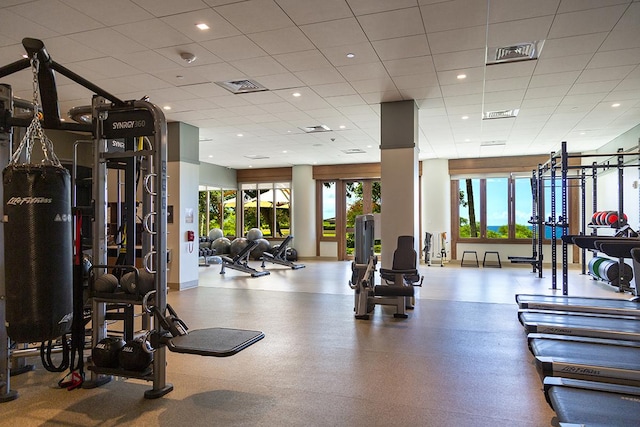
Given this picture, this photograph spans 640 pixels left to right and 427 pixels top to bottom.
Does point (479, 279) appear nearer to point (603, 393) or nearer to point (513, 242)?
point (513, 242)

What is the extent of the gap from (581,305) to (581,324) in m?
0.84

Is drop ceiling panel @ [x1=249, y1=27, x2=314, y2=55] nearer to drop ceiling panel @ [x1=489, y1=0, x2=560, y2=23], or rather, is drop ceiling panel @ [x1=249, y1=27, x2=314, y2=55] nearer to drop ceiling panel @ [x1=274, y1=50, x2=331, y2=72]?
drop ceiling panel @ [x1=274, y1=50, x2=331, y2=72]

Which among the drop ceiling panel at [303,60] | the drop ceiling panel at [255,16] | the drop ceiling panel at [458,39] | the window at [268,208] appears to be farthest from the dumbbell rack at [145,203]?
the window at [268,208]

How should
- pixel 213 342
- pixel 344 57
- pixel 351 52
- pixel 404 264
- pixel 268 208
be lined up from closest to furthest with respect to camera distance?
pixel 213 342
pixel 351 52
pixel 344 57
pixel 404 264
pixel 268 208

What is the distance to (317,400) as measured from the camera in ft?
9.80

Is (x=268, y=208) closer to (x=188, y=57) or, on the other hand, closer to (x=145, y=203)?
(x=188, y=57)

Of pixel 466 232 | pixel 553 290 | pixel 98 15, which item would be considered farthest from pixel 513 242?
pixel 98 15

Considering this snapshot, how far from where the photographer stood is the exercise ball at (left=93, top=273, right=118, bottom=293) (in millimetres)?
3160

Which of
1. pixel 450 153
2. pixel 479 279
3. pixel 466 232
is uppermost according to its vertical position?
pixel 450 153

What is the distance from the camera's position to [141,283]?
3.03m

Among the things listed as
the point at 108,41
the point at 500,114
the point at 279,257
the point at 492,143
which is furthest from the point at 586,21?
the point at 279,257

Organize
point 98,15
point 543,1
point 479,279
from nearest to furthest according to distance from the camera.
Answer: point 543,1 < point 98,15 < point 479,279

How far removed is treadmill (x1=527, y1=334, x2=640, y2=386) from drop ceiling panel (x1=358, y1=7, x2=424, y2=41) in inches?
116

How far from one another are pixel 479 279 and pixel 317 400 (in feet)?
22.8
